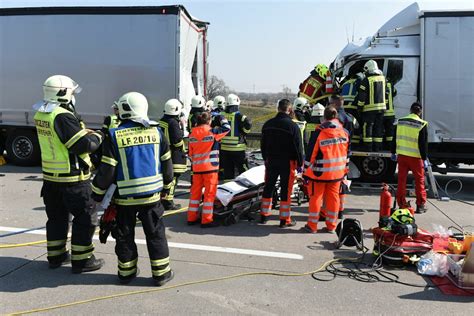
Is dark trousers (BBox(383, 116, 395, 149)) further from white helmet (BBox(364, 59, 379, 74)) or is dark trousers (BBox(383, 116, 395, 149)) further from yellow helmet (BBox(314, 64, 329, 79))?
yellow helmet (BBox(314, 64, 329, 79))

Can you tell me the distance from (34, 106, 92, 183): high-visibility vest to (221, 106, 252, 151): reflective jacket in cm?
370

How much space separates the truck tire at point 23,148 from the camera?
11.0 m

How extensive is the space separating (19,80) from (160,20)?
4.15 metres

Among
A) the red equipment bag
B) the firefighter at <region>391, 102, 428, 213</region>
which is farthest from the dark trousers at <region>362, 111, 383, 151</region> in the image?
the red equipment bag

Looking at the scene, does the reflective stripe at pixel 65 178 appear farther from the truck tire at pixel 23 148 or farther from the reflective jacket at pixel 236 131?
the truck tire at pixel 23 148

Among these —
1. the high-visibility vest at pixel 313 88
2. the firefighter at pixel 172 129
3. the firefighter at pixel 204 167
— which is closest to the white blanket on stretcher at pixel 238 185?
the firefighter at pixel 204 167

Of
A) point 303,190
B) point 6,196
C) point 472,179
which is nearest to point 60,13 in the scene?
point 6,196

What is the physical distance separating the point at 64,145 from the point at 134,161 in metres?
0.83

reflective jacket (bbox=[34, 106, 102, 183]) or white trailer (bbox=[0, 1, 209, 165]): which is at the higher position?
white trailer (bbox=[0, 1, 209, 165])

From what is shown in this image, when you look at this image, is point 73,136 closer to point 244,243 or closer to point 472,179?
point 244,243

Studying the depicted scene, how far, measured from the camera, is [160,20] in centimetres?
997

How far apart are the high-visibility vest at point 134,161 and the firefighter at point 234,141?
12.2 ft

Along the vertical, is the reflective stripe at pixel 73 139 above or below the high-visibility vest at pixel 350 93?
below

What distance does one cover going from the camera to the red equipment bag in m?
4.68
